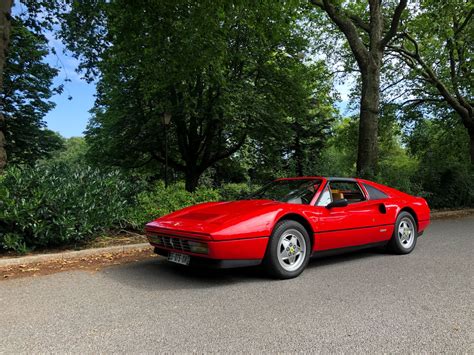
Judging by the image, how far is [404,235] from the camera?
243 inches

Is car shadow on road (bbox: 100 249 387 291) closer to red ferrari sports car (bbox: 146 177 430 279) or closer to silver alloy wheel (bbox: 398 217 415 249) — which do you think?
red ferrari sports car (bbox: 146 177 430 279)

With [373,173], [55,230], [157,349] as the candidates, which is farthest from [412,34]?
[157,349]

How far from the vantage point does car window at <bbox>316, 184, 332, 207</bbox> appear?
16.8 feet

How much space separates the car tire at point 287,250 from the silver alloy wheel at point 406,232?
226 cm

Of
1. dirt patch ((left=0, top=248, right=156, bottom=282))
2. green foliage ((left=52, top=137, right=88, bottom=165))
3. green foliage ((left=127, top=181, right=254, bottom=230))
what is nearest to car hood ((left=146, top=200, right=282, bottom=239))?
dirt patch ((left=0, top=248, right=156, bottom=282))

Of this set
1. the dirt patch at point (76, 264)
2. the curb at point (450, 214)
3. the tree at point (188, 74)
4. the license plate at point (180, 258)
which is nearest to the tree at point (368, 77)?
the tree at point (188, 74)

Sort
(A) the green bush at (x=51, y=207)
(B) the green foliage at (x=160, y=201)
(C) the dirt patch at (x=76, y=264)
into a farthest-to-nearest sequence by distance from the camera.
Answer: (B) the green foliage at (x=160, y=201)
(A) the green bush at (x=51, y=207)
(C) the dirt patch at (x=76, y=264)

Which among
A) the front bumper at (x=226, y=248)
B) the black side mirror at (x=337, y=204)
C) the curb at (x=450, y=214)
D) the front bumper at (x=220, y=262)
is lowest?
the curb at (x=450, y=214)

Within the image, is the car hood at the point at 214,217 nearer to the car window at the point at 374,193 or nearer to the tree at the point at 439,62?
the car window at the point at 374,193

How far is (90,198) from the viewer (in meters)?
6.10

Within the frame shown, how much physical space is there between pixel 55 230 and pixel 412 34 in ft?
53.7

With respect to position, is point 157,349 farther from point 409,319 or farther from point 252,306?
point 409,319

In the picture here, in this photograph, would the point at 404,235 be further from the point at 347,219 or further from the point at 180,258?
the point at 180,258

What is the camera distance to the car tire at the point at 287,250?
4.37 metres
